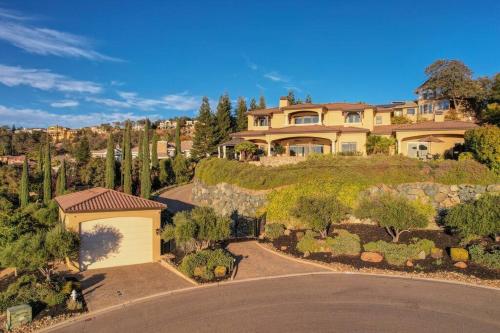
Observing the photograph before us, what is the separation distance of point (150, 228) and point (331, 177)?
12873 mm

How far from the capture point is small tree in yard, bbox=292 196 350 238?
68.8 feet

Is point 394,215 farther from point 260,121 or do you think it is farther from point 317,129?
point 260,121

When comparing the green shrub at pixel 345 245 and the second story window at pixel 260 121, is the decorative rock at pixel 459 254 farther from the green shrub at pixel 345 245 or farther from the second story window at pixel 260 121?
the second story window at pixel 260 121

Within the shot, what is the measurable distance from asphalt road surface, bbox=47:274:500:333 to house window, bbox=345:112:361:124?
25061 millimetres

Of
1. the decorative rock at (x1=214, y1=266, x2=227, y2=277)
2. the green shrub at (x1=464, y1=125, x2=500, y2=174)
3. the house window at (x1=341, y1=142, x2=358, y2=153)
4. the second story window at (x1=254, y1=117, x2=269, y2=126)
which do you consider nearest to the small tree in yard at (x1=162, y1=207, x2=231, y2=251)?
the decorative rock at (x1=214, y1=266, x2=227, y2=277)

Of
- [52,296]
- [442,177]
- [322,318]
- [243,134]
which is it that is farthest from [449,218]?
[243,134]

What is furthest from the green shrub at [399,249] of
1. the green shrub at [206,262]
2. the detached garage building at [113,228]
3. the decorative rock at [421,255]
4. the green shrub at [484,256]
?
Result: the detached garage building at [113,228]

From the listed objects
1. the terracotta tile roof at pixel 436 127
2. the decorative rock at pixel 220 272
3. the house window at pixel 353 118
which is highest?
the house window at pixel 353 118

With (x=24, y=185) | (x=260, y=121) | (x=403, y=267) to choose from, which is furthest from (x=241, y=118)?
(x=403, y=267)

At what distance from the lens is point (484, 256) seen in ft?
53.6

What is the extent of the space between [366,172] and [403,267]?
948cm

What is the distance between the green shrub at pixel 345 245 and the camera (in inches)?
744

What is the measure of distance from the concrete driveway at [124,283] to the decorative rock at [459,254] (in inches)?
501

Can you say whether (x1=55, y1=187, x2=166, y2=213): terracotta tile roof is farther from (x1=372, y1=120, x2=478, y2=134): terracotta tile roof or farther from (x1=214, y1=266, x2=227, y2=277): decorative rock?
(x1=372, y1=120, x2=478, y2=134): terracotta tile roof
